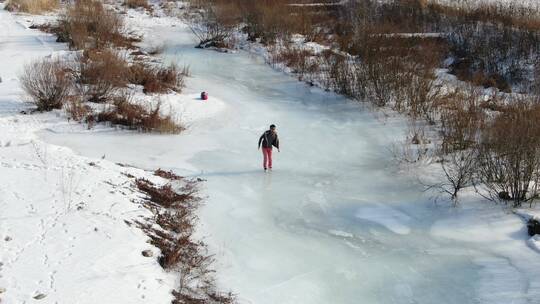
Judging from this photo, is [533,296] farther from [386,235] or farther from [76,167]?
[76,167]

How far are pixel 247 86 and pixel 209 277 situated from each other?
11.8m

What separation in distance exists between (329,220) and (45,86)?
8524 millimetres

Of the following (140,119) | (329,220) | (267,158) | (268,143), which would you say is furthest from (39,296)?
(140,119)

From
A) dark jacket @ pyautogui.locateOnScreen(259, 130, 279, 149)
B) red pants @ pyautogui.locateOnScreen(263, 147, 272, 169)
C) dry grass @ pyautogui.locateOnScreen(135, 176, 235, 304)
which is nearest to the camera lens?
dry grass @ pyautogui.locateOnScreen(135, 176, 235, 304)

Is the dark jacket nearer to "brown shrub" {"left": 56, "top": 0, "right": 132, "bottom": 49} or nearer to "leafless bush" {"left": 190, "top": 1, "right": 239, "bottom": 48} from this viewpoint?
"brown shrub" {"left": 56, "top": 0, "right": 132, "bottom": 49}

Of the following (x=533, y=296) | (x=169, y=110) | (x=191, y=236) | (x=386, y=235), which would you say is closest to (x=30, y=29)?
(x=169, y=110)

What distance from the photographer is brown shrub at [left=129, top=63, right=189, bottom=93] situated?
643 inches

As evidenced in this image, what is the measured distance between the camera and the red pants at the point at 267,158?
1106 centimetres

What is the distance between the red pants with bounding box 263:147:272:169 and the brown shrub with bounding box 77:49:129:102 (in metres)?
5.98

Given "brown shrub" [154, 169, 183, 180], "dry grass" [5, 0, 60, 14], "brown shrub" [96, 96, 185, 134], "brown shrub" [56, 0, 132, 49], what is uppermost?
"dry grass" [5, 0, 60, 14]

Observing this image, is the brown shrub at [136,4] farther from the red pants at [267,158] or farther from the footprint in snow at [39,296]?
the footprint in snow at [39,296]

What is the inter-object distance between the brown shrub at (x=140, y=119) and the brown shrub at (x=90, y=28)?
7.88m

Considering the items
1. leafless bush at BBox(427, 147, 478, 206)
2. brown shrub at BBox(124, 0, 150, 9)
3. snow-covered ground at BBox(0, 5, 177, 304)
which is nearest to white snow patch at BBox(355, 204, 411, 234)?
leafless bush at BBox(427, 147, 478, 206)

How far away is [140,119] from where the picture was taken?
13.5 metres
